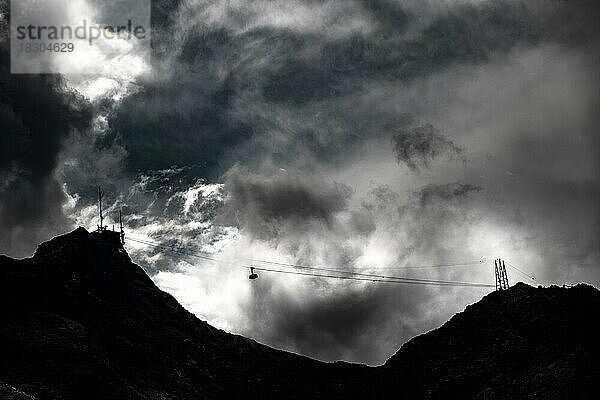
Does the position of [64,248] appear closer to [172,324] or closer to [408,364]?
[172,324]

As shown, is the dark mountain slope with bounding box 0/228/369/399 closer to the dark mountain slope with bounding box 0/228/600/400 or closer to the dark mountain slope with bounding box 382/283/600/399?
the dark mountain slope with bounding box 0/228/600/400

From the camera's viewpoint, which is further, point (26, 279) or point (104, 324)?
point (104, 324)

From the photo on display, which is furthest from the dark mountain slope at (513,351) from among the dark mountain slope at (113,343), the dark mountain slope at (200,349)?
the dark mountain slope at (113,343)

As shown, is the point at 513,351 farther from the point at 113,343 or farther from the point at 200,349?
the point at 113,343

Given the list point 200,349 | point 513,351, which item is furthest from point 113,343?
point 513,351

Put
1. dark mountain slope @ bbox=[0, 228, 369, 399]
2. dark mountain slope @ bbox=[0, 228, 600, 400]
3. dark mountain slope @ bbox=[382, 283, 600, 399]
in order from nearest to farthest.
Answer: dark mountain slope @ bbox=[0, 228, 369, 399]
dark mountain slope @ bbox=[0, 228, 600, 400]
dark mountain slope @ bbox=[382, 283, 600, 399]

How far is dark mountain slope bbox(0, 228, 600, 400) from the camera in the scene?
49.1 meters

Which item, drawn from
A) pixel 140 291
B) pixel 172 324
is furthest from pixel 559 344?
pixel 140 291

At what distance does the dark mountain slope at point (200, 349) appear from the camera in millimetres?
49062

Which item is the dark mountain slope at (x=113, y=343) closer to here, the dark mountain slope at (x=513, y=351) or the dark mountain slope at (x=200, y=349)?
the dark mountain slope at (x=200, y=349)

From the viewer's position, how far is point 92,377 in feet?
158

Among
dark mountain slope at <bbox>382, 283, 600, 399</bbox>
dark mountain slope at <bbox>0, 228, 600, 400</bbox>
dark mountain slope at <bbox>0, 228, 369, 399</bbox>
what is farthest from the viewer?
dark mountain slope at <bbox>382, 283, 600, 399</bbox>

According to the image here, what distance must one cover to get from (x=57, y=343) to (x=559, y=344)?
5404 cm

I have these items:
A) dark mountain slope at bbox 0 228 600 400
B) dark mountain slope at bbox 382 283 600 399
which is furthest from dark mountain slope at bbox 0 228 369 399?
dark mountain slope at bbox 382 283 600 399
